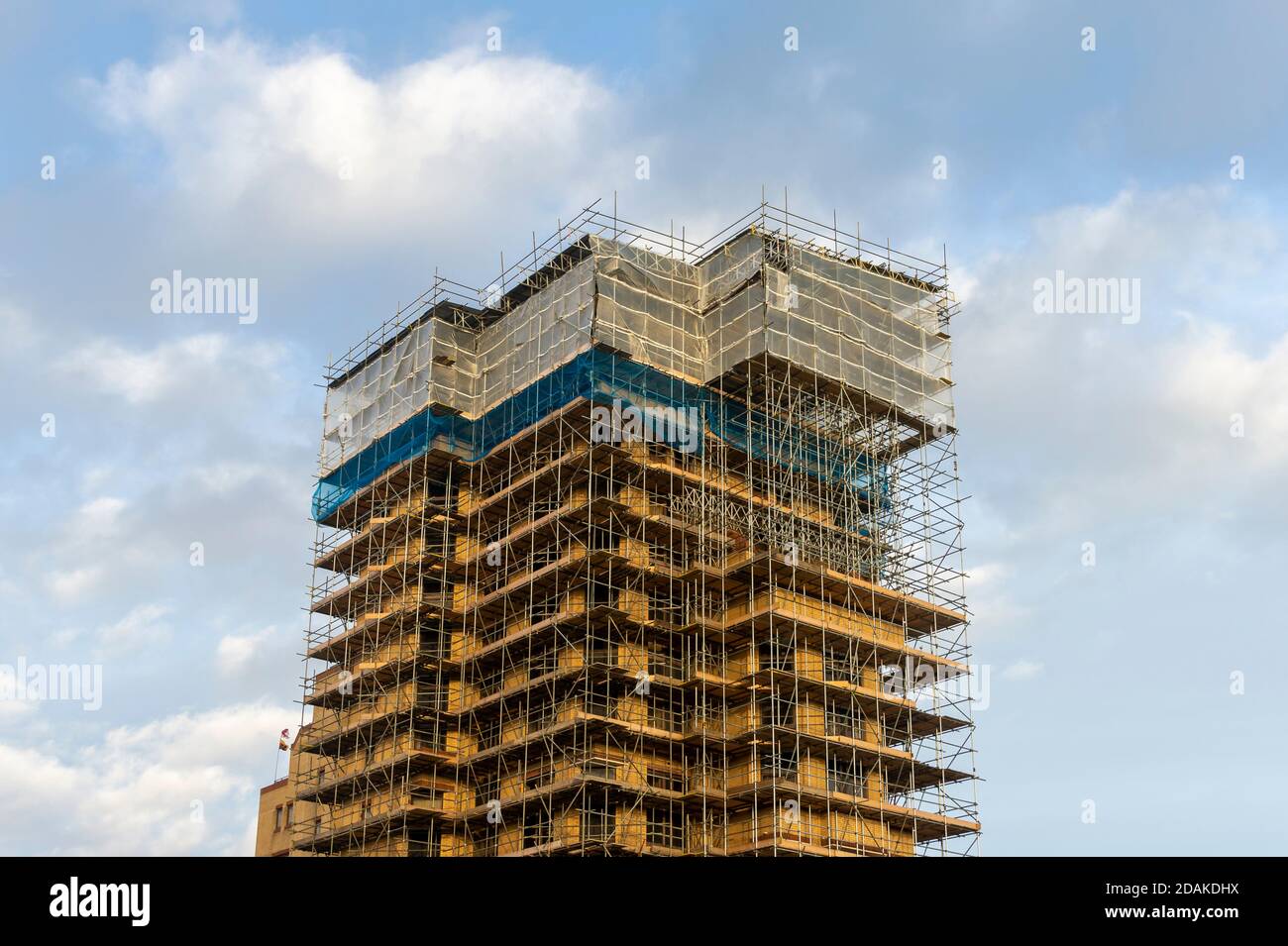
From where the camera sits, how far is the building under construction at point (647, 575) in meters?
52.9

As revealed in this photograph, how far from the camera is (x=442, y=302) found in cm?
6562

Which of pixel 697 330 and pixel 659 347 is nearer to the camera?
pixel 659 347

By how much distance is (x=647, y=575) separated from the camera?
54906 mm

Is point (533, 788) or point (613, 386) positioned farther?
point (613, 386)

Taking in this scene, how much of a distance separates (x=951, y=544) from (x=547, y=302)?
18.1m

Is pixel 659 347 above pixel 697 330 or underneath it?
underneath

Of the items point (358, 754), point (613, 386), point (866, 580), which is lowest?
point (358, 754)

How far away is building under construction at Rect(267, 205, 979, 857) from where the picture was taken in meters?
52.9
